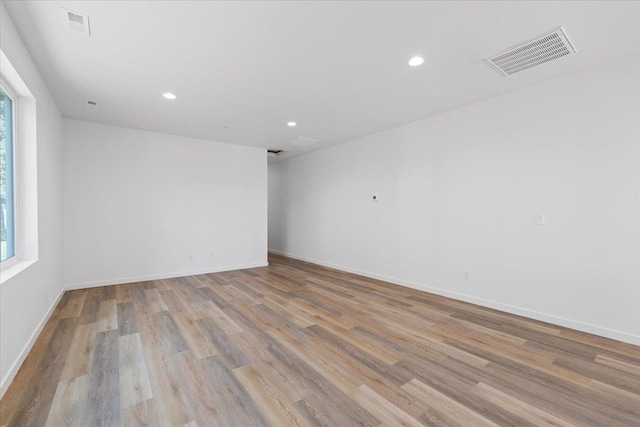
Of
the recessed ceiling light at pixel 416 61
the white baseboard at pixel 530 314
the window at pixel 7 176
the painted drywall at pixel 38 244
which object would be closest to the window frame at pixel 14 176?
the window at pixel 7 176

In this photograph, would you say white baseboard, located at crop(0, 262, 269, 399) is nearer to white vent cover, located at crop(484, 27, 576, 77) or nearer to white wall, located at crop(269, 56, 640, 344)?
white wall, located at crop(269, 56, 640, 344)

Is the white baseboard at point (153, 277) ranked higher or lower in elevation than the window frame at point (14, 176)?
lower

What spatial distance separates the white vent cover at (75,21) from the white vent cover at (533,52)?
3.51 m

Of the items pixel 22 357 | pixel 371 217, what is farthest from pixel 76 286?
pixel 371 217

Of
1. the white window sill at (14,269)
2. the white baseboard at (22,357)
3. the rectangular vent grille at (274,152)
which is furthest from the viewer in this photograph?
the rectangular vent grille at (274,152)

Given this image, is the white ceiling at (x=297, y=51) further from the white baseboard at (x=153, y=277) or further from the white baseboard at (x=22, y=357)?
the white baseboard at (x=153, y=277)

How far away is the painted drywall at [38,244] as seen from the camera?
199cm

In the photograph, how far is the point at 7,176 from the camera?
2.42 meters

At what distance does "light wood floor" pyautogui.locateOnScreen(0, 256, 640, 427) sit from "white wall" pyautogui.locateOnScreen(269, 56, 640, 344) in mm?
428

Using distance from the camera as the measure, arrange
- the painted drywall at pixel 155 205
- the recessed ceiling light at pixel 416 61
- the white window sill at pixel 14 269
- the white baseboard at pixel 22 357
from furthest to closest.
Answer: the painted drywall at pixel 155 205 < the recessed ceiling light at pixel 416 61 < the white window sill at pixel 14 269 < the white baseboard at pixel 22 357

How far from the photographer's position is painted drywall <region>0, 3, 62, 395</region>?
199 centimetres

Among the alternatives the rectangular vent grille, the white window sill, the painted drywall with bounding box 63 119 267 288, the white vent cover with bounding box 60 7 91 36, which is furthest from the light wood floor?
the rectangular vent grille

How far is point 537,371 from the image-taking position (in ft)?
7.19

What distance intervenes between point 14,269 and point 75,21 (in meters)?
2.08
